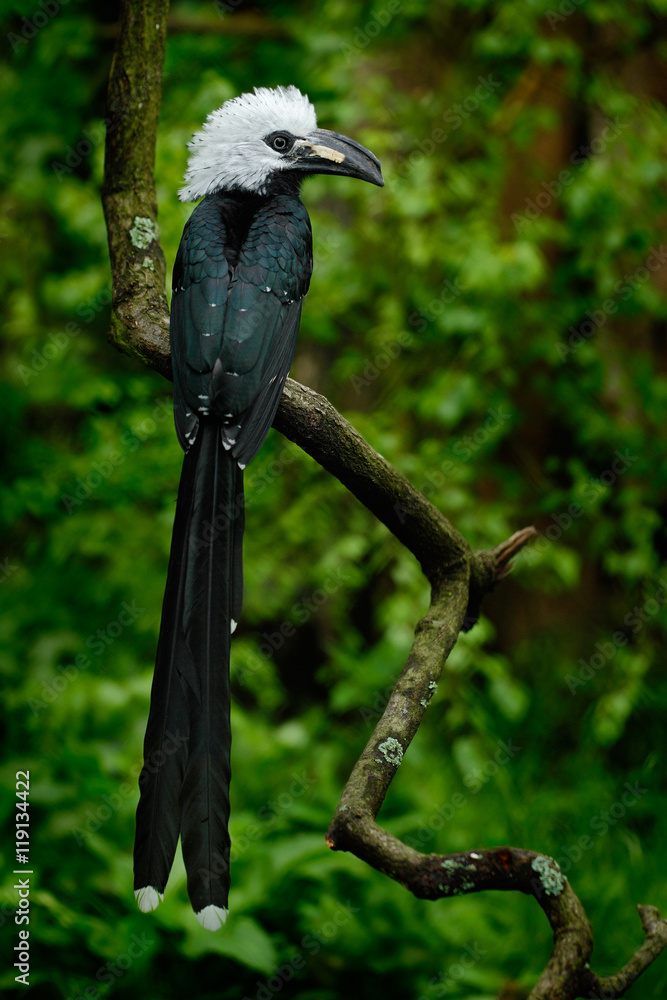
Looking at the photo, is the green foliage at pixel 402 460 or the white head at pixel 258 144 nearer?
the white head at pixel 258 144

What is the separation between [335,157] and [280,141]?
0.16 metres

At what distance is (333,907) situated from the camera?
3.04 m

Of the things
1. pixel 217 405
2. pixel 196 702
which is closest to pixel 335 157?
pixel 217 405

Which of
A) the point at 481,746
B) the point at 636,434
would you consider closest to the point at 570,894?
the point at 481,746

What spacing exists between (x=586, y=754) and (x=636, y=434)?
1614mm

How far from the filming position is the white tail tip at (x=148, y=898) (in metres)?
1.42

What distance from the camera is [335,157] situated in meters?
1.95

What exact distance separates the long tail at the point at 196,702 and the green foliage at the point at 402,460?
1.69m

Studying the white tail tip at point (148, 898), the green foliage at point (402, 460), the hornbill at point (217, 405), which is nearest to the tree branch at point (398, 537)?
the hornbill at point (217, 405)

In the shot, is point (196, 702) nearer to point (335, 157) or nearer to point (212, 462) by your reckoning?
point (212, 462)

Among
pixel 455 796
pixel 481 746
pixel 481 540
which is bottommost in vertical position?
pixel 455 796

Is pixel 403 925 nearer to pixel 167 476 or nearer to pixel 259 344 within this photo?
pixel 167 476

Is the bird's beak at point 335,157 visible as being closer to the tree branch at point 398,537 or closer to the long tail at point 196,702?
the tree branch at point 398,537

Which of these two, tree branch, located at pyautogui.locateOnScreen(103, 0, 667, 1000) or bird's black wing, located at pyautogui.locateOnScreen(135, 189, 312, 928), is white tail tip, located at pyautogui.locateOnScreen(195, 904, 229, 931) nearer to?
bird's black wing, located at pyautogui.locateOnScreen(135, 189, 312, 928)
